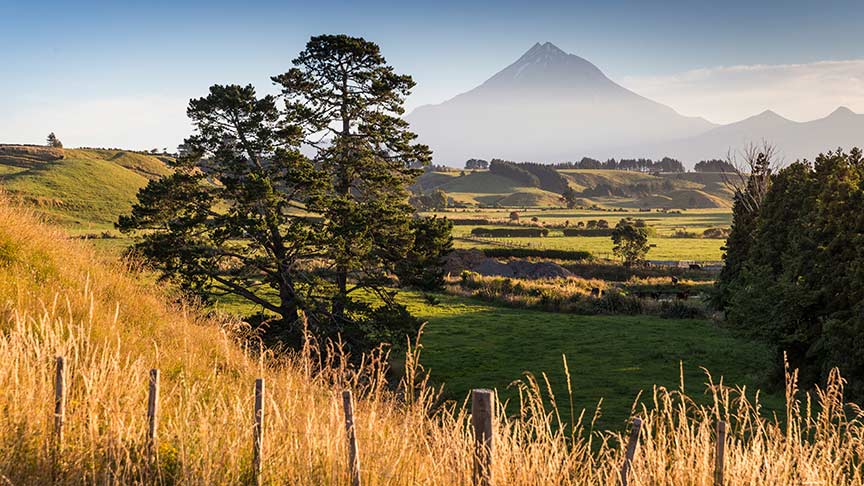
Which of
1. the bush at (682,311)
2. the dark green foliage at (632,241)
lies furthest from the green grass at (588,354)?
the dark green foliage at (632,241)

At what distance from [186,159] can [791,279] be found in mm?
24334

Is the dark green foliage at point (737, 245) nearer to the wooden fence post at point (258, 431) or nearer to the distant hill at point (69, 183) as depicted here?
the wooden fence post at point (258, 431)

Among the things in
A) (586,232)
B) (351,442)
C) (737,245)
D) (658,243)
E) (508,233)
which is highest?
(351,442)

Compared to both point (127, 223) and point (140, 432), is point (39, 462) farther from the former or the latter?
point (127, 223)

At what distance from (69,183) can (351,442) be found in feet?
402

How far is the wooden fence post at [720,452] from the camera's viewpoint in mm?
5352

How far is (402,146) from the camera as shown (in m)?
26.7

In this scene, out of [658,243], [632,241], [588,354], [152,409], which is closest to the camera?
[152,409]

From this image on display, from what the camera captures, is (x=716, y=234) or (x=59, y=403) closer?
(x=59, y=403)

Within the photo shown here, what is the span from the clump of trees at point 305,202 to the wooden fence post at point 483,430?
17.0 metres

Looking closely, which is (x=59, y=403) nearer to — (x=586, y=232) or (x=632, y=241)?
(x=632, y=241)

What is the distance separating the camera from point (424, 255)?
25062 mm

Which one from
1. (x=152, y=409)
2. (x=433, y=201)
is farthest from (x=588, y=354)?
(x=433, y=201)

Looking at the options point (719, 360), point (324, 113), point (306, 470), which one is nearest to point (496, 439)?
point (306, 470)
